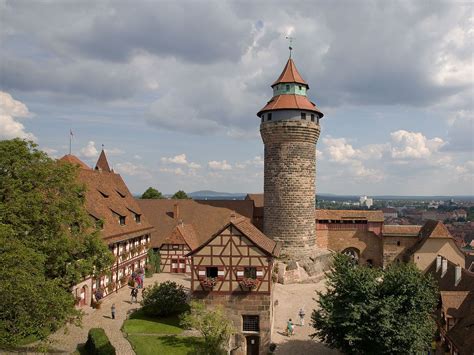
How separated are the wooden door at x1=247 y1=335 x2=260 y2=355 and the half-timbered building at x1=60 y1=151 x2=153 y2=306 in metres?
9.30

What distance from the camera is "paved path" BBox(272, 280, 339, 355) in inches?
917

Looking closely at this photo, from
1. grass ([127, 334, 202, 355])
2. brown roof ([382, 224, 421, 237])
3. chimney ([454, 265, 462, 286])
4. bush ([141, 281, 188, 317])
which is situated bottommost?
grass ([127, 334, 202, 355])

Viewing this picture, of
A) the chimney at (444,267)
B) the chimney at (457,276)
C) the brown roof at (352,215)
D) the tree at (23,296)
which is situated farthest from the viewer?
the brown roof at (352,215)

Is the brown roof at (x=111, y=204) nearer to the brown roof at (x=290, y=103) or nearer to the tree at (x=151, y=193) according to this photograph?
the brown roof at (x=290, y=103)

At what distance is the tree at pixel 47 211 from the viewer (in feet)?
57.8

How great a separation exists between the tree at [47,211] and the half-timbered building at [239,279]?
17.4 feet

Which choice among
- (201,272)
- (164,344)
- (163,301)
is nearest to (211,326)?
(164,344)

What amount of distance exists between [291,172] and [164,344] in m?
21.4

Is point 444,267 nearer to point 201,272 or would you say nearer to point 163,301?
point 201,272

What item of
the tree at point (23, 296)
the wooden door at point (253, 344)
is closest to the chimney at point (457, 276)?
the wooden door at point (253, 344)

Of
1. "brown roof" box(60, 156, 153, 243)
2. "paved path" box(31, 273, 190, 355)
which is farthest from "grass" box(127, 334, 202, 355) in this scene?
"brown roof" box(60, 156, 153, 243)

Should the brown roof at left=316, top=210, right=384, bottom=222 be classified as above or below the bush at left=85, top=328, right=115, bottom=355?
above

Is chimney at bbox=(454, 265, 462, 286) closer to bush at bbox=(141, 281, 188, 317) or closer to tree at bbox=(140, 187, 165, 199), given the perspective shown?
bush at bbox=(141, 281, 188, 317)

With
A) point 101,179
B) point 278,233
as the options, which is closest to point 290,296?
point 278,233
